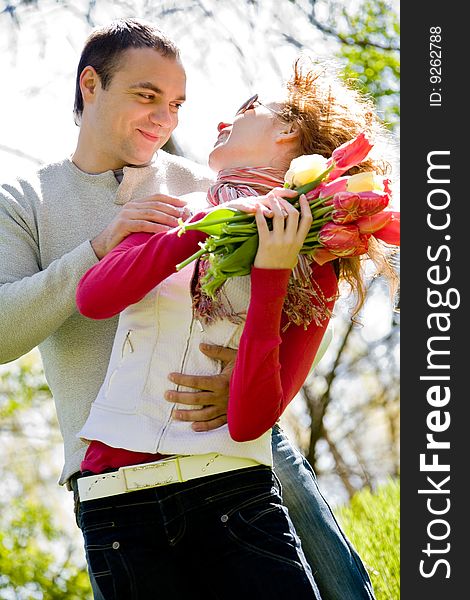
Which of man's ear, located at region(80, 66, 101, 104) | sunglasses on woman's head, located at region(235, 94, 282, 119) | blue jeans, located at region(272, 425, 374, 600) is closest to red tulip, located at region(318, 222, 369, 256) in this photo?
sunglasses on woman's head, located at region(235, 94, 282, 119)

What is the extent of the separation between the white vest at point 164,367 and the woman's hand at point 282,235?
27 cm

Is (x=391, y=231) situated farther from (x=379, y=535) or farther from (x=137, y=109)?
(x=379, y=535)

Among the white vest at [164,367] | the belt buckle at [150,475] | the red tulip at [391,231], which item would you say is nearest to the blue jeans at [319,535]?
the white vest at [164,367]

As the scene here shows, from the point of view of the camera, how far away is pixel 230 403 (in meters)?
2.39

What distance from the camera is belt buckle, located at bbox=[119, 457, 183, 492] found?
2471 mm

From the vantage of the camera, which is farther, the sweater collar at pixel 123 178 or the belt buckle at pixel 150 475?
the sweater collar at pixel 123 178

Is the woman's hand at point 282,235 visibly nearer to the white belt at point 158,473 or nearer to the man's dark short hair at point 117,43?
the white belt at point 158,473

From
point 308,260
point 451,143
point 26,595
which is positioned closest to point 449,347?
point 451,143

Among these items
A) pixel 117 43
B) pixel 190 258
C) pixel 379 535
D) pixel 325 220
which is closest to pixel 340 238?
pixel 325 220

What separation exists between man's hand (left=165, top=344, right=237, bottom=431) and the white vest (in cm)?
2

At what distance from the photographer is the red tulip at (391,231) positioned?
7.70 ft

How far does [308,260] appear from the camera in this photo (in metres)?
2.45

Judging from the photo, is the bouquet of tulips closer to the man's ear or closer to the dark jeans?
the dark jeans

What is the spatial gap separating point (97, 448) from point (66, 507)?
717 centimetres
